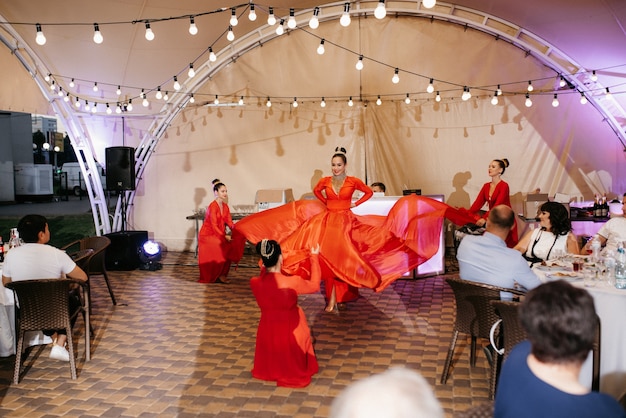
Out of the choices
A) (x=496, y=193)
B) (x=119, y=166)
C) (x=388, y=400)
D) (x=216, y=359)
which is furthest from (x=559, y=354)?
(x=119, y=166)

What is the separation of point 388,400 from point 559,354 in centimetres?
84

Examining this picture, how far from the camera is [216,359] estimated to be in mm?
5000

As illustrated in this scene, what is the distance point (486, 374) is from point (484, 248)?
1.16 m

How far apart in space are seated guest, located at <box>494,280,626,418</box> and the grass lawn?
527 inches

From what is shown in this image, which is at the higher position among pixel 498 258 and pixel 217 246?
pixel 498 258

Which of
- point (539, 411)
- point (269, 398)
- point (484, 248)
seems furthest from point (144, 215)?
point (539, 411)

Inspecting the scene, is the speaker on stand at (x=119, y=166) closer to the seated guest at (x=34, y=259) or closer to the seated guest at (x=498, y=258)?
the seated guest at (x=34, y=259)

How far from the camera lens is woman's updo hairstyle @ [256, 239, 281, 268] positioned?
4.30 metres

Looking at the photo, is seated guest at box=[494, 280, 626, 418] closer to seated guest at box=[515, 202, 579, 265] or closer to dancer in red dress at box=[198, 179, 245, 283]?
seated guest at box=[515, 202, 579, 265]

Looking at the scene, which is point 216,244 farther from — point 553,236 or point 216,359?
point 553,236

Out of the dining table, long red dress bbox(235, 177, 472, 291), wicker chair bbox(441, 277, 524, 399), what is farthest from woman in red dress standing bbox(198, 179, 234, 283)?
the dining table

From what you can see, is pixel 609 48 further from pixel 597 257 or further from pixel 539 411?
pixel 539 411

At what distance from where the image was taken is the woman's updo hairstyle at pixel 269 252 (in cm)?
430

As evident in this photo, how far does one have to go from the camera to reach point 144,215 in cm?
1155
